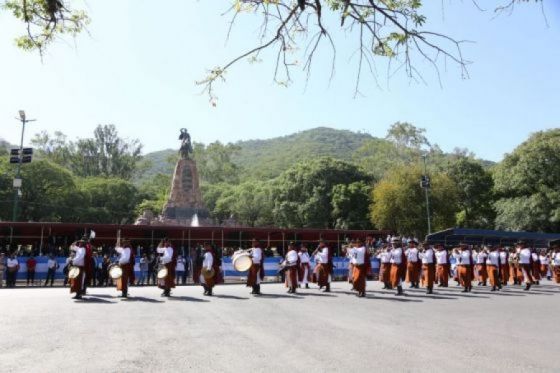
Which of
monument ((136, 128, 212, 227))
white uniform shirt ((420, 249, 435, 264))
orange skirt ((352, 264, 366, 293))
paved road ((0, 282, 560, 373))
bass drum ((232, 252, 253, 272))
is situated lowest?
paved road ((0, 282, 560, 373))

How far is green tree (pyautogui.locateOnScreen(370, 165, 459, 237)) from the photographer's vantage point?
151 ft

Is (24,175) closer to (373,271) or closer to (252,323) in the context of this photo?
(373,271)

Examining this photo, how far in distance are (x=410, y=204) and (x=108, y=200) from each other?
37.0 metres

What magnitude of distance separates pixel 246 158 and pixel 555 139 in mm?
120686

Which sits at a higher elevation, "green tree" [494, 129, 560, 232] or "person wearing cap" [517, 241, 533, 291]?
"green tree" [494, 129, 560, 232]

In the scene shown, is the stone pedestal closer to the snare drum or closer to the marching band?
the marching band

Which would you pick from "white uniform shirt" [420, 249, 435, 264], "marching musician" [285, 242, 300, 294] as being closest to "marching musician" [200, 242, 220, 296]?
"marching musician" [285, 242, 300, 294]

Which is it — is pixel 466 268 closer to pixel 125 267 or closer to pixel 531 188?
pixel 125 267

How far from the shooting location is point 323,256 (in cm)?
1881

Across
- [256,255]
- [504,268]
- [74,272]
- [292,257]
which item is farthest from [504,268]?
[74,272]

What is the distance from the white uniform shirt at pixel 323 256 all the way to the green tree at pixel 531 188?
3402 centimetres

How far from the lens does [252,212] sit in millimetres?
62781

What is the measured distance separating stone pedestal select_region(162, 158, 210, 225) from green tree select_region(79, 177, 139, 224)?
579 inches

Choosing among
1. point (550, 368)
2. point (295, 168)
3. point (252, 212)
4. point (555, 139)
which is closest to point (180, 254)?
point (550, 368)
